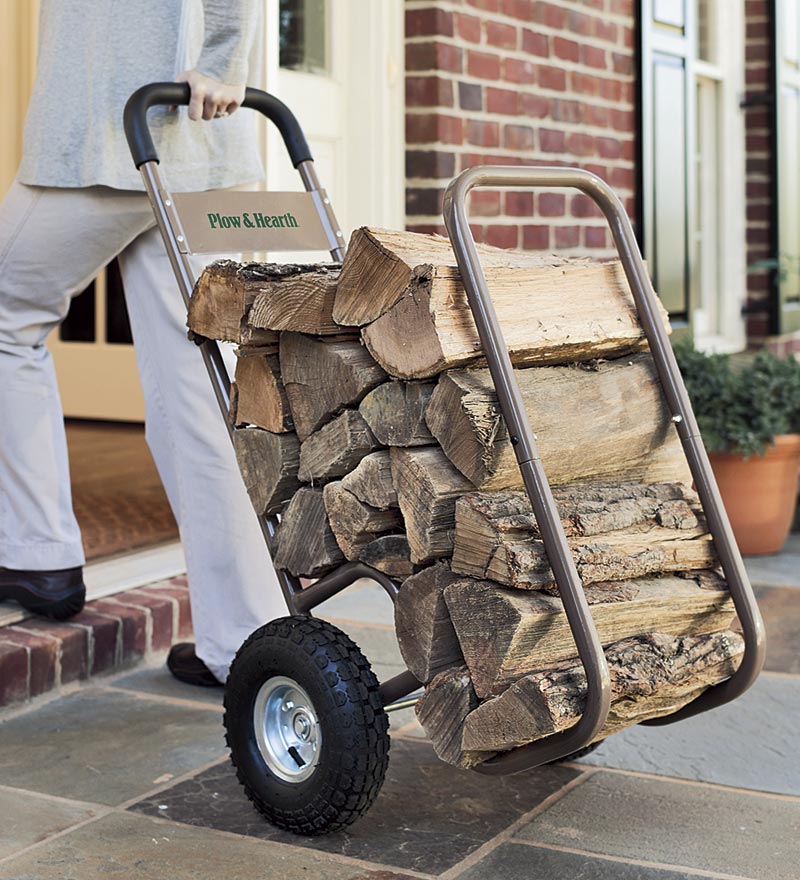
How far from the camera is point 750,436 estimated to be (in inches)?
178

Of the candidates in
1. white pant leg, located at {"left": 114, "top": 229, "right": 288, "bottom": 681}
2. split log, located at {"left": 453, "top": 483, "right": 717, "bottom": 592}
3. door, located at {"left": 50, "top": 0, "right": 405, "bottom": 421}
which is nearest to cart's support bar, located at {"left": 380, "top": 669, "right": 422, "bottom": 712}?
split log, located at {"left": 453, "top": 483, "right": 717, "bottom": 592}

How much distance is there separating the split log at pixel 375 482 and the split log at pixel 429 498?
1.4 inches

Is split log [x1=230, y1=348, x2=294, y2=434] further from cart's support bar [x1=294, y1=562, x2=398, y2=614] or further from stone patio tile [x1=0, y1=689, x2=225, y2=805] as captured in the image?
stone patio tile [x1=0, y1=689, x2=225, y2=805]

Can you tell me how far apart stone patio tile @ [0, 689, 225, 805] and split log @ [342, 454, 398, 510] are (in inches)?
29.2

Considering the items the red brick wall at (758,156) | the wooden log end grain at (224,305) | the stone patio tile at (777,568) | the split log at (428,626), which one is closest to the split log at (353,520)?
the split log at (428,626)

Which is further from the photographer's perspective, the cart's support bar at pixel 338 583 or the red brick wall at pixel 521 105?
A: the red brick wall at pixel 521 105

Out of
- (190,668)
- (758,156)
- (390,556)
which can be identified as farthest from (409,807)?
(758,156)

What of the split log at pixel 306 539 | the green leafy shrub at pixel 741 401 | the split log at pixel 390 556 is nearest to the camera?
the split log at pixel 390 556

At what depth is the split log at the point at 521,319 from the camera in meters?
2.10

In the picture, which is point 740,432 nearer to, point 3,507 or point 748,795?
point 748,795

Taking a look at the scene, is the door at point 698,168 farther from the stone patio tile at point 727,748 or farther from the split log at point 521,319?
the split log at point 521,319

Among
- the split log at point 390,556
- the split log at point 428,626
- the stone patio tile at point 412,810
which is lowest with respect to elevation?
the stone patio tile at point 412,810

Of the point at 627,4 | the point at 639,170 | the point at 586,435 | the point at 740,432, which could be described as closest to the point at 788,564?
the point at 740,432

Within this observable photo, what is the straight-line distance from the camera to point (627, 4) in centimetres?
515
